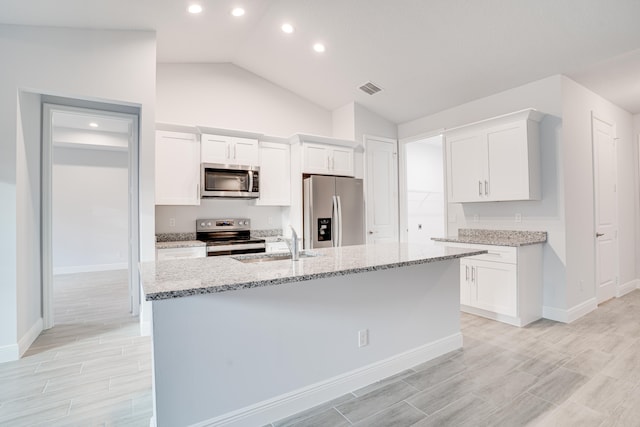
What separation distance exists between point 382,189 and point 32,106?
14.0ft

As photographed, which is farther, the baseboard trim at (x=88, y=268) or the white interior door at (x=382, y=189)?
the baseboard trim at (x=88, y=268)

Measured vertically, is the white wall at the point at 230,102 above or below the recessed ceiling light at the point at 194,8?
below

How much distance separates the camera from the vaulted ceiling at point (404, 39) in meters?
2.75

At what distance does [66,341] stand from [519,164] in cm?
488

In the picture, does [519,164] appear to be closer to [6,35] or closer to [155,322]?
[155,322]

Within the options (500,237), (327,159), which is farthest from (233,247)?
(500,237)

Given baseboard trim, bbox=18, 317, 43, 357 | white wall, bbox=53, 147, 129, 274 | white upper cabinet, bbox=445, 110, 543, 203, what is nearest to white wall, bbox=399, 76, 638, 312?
white upper cabinet, bbox=445, 110, 543, 203

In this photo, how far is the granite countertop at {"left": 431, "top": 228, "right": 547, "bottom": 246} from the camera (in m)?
3.45

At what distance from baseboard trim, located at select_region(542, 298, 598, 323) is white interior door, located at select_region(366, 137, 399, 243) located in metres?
2.21

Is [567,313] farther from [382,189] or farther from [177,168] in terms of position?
[177,168]

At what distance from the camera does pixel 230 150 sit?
13.6ft

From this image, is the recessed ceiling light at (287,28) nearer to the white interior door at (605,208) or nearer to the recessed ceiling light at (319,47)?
the recessed ceiling light at (319,47)

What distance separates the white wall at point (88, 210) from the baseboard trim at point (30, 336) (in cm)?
303

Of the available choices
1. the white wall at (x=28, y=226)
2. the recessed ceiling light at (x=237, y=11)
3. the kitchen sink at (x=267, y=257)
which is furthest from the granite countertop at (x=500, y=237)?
the white wall at (x=28, y=226)
